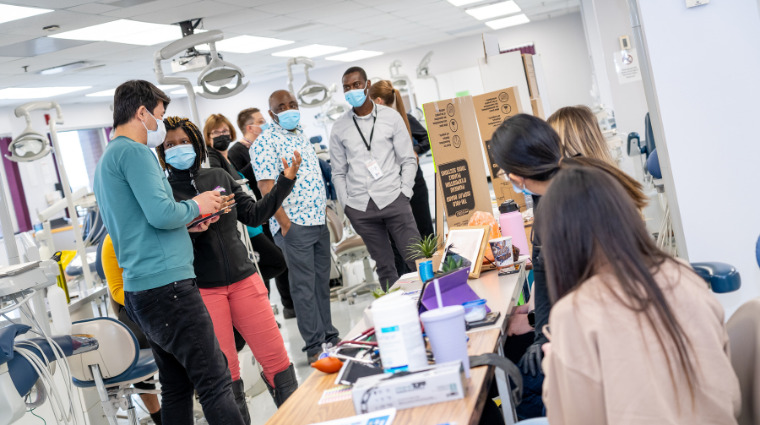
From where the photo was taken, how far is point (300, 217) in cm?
386

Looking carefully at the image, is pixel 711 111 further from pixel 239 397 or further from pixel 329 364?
pixel 239 397

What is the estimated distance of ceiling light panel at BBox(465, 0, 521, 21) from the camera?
1109 centimetres

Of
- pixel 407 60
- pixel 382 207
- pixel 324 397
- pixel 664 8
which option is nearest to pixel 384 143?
pixel 382 207

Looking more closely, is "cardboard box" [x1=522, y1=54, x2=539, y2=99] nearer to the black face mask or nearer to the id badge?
the id badge

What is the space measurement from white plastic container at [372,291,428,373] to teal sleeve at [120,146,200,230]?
1.10 metres

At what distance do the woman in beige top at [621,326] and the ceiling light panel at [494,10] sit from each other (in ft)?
33.8

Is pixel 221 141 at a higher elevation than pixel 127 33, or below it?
below

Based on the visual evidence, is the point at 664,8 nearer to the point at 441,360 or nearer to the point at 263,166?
the point at 441,360

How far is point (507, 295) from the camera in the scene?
2.25 m

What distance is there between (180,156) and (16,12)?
13.2 ft

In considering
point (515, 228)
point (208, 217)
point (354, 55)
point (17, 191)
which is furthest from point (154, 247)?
point (354, 55)

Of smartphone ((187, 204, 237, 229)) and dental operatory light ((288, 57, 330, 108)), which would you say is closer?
smartphone ((187, 204, 237, 229))

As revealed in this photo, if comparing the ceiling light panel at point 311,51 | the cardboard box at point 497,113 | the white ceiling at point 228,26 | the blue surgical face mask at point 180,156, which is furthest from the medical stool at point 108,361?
the ceiling light panel at point 311,51

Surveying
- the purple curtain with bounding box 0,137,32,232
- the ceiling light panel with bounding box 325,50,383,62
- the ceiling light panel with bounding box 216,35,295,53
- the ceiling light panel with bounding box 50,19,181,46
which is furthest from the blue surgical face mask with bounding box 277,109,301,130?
the ceiling light panel with bounding box 325,50,383,62
